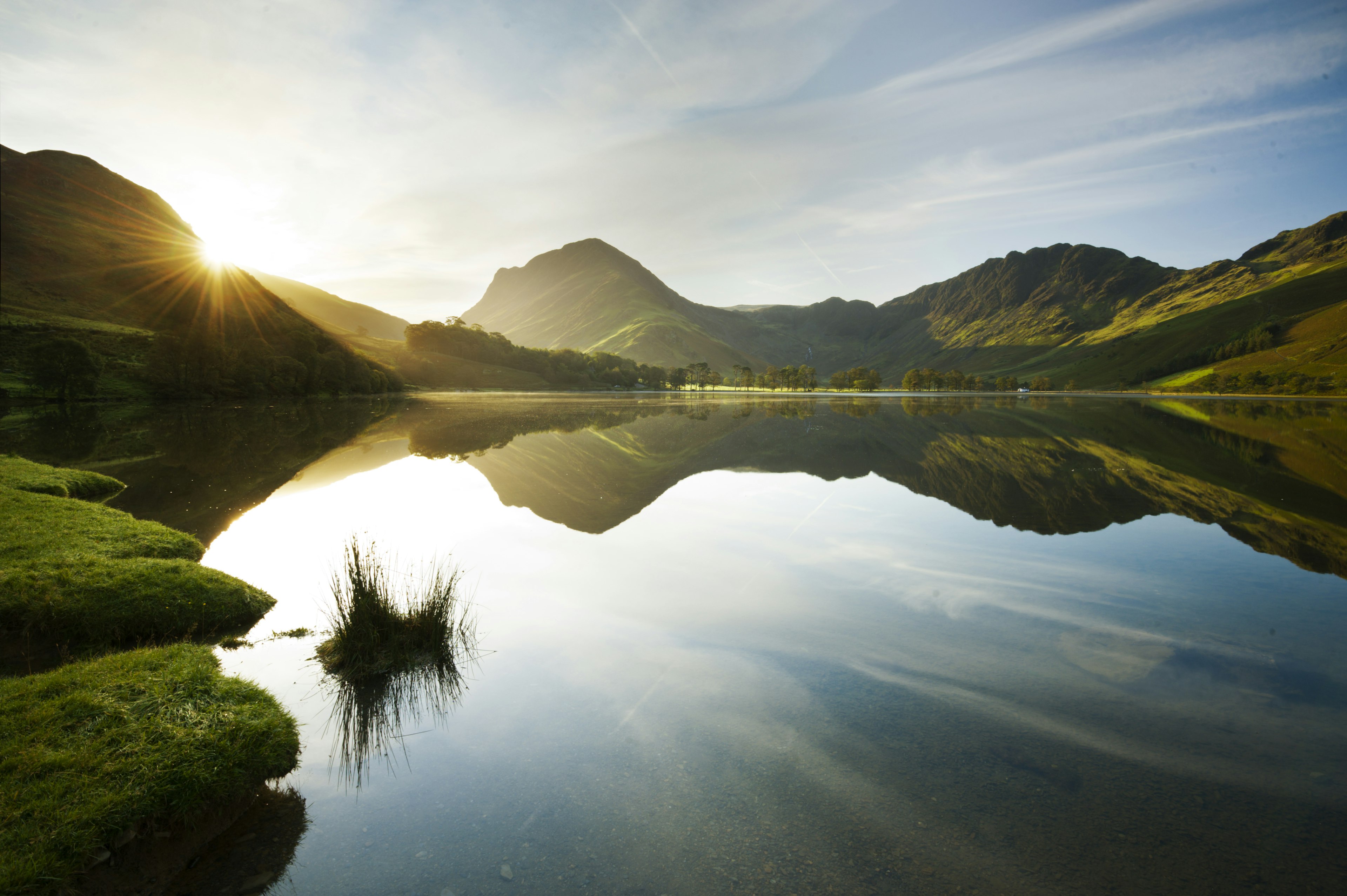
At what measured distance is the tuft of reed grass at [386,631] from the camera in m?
8.51

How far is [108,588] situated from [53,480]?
11.8 metres

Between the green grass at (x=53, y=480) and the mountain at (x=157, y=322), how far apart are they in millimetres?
84600

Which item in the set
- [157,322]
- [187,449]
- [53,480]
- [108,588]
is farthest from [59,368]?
[108,588]

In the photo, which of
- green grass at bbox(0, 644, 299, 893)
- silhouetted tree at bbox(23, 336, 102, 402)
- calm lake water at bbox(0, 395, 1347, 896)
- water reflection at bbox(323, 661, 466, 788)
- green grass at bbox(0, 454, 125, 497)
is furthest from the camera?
silhouetted tree at bbox(23, 336, 102, 402)

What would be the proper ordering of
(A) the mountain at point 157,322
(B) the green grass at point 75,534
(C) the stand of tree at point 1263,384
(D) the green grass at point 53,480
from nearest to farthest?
(B) the green grass at point 75,534 → (D) the green grass at point 53,480 → (A) the mountain at point 157,322 → (C) the stand of tree at point 1263,384

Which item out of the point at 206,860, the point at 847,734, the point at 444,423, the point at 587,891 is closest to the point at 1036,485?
the point at 847,734

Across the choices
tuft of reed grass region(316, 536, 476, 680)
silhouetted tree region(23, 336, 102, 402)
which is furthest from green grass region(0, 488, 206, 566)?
silhouetted tree region(23, 336, 102, 402)

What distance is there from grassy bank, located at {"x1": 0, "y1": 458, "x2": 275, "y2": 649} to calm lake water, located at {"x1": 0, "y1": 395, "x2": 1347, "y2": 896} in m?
0.86

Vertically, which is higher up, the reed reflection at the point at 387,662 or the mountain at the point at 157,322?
the mountain at the point at 157,322

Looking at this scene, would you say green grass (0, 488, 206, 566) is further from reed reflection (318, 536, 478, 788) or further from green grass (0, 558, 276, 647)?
reed reflection (318, 536, 478, 788)

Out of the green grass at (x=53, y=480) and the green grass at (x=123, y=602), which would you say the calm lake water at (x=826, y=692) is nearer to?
the green grass at (x=123, y=602)

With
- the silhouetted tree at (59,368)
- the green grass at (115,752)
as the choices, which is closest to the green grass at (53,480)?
the green grass at (115,752)

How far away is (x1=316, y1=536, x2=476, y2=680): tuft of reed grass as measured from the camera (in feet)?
27.9

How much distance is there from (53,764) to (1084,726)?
33.9 ft
